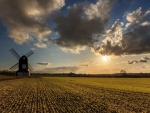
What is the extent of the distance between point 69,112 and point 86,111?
137 centimetres

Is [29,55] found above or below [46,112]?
above

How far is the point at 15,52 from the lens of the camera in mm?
107250

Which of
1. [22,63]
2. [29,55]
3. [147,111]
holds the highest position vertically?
[29,55]

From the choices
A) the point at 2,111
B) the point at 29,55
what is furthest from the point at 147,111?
the point at 29,55

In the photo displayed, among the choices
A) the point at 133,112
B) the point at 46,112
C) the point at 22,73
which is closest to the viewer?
the point at 46,112

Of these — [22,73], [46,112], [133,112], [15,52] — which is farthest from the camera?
[15,52]

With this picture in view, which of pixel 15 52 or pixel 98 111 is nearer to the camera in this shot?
pixel 98 111

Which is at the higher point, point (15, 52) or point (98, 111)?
point (15, 52)

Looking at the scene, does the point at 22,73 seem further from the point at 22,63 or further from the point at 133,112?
the point at 133,112

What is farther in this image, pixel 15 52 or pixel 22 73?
pixel 15 52

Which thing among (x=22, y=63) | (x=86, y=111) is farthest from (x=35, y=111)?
(x=22, y=63)

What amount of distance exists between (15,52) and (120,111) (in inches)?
4181

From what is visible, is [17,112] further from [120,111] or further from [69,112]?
[120,111]

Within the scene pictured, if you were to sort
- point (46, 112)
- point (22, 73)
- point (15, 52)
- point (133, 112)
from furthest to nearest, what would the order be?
point (15, 52)
point (22, 73)
point (133, 112)
point (46, 112)
